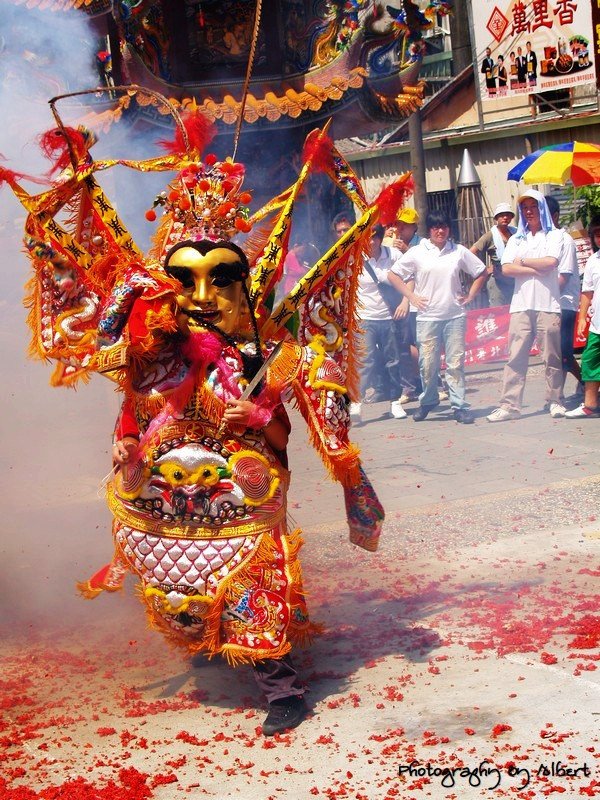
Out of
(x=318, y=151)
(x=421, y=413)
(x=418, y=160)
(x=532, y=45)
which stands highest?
(x=532, y=45)

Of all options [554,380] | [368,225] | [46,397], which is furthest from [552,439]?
[368,225]

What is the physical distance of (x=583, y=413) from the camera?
→ 30.0ft

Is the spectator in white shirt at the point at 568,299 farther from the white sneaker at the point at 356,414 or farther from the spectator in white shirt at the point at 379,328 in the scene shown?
the white sneaker at the point at 356,414

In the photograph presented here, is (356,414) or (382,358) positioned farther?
(382,358)

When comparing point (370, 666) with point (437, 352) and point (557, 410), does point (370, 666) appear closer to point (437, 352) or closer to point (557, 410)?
point (557, 410)

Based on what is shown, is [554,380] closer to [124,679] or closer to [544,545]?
[544,545]

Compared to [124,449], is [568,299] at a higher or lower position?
lower

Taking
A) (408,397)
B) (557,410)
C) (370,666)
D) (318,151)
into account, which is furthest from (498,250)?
(370,666)

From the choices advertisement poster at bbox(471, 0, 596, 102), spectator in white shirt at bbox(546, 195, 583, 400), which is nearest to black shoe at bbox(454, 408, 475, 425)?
spectator in white shirt at bbox(546, 195, 583, 400)

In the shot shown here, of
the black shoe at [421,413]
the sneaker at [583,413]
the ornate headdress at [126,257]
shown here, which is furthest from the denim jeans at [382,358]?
the ornate headdress at [126,257]

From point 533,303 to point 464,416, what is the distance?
1222 mm

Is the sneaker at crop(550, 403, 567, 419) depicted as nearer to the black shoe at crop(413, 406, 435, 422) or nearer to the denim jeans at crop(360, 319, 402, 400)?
the black shoe at crop(413, 406, 435, 422)

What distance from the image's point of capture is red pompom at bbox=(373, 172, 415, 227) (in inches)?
172

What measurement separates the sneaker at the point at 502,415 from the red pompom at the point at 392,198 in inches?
195
